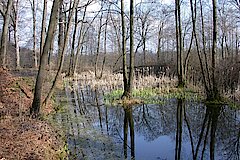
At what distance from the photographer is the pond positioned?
8.05 metres

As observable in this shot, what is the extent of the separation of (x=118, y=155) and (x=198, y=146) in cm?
248

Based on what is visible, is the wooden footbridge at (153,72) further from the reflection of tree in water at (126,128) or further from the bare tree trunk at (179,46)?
the reflection of tree in water at (126,128)

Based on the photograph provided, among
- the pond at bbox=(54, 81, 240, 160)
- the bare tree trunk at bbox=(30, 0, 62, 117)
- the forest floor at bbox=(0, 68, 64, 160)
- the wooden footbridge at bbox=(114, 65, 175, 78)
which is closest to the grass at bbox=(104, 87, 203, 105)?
the pond at bbox=(54, 81, 240, 160)

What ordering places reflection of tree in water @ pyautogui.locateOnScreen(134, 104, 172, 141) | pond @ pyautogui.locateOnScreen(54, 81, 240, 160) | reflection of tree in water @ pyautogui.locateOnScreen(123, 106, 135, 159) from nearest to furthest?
pond @ pyautogui.locateOnScreen(54, 81, 240, 160)
reflection of tree in water @ pyautogui.locateOnScreen(123, 106, 135, 159)
reflection of tree in water @ pyautogui.locateOnScreen(134, 104, 172, 141)

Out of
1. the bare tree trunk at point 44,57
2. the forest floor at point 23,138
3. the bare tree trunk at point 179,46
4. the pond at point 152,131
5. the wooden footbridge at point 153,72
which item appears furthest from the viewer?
the wooden footbridge at point 153,72

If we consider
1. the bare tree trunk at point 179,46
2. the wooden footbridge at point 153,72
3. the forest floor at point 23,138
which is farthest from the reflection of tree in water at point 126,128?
the wooden footbridge at point 153,72

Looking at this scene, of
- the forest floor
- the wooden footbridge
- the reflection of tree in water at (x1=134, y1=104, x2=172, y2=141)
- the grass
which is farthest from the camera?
the wooden footbridge

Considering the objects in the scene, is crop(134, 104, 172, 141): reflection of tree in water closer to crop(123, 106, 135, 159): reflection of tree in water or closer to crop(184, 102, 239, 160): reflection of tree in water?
crop(123, 106, 135, 159): reflection of tree in water

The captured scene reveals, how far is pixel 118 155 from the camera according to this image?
7758 mm

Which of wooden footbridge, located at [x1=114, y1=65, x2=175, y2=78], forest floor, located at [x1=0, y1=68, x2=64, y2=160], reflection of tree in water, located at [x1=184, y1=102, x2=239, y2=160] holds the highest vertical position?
wooden footbridge, located at [x1=114, y1=65, x2=175, y2=78]

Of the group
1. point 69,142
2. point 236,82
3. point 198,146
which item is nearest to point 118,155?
point 69,142

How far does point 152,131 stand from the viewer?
1059cm

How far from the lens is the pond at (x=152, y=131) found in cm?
805

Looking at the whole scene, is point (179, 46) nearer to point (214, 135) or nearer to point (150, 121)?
point (150, 121)
